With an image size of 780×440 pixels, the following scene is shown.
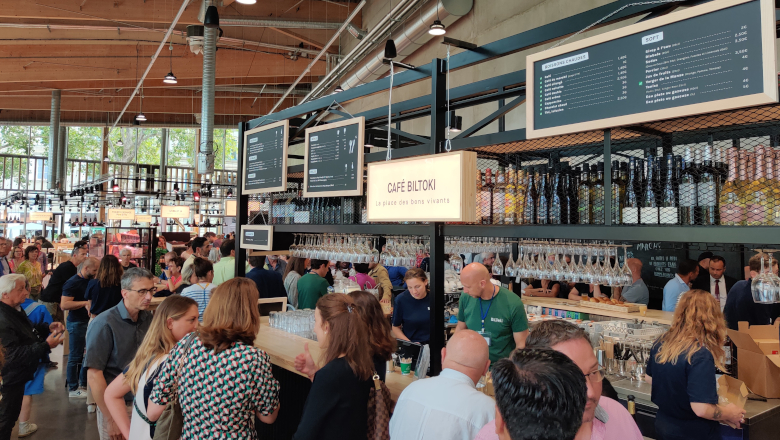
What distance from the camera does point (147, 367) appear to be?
115 inches

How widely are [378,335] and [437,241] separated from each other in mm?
696

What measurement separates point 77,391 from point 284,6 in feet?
26.7

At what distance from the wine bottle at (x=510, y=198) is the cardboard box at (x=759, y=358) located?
207 centimetres

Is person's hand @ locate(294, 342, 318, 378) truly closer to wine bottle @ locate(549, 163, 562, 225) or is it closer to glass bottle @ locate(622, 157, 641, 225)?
wine bottle @ locate(549, 163, 562, 225)

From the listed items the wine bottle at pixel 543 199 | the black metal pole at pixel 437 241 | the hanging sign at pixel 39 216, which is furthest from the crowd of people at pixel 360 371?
the hanging sign at pixel 39 216

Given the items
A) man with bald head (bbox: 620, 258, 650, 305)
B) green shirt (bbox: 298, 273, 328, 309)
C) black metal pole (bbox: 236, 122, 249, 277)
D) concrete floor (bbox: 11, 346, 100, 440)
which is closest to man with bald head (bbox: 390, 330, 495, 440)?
black metal pole (bbox: 236, 122, 249, 277)

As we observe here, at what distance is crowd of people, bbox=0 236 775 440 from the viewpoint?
57.6 inches

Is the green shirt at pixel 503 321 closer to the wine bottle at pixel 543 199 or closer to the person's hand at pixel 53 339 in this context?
the wine bottle at pixel 543 199

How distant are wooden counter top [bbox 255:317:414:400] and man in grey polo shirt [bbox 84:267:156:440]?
0.94 metres

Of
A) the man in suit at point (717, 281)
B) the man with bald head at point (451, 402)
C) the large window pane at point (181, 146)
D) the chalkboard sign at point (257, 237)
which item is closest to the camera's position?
the man with bald head at point (451, 402)

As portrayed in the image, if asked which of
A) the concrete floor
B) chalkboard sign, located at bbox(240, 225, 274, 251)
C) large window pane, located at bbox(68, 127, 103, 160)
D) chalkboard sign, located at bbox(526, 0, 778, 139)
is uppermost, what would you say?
large window pane, located at bbox(68, 127, 103, 160)

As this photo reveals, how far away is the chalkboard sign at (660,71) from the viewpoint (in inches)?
80.7

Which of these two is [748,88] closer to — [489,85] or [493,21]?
[489,85]

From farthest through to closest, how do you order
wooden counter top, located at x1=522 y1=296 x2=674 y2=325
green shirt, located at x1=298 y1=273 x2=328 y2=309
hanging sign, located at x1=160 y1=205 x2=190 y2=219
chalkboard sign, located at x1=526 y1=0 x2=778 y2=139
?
hanging sign, located at x1=160 y1=205 x2=190 y2=219 < green shirt, located at x1=298 y1=273 x2=328 y2=309 < wooden counter top, located at x1=522 y1=296 x2=674 y2=325 < chalkboard sign, located at x1=526 y1=0 x2=778 y2=139
